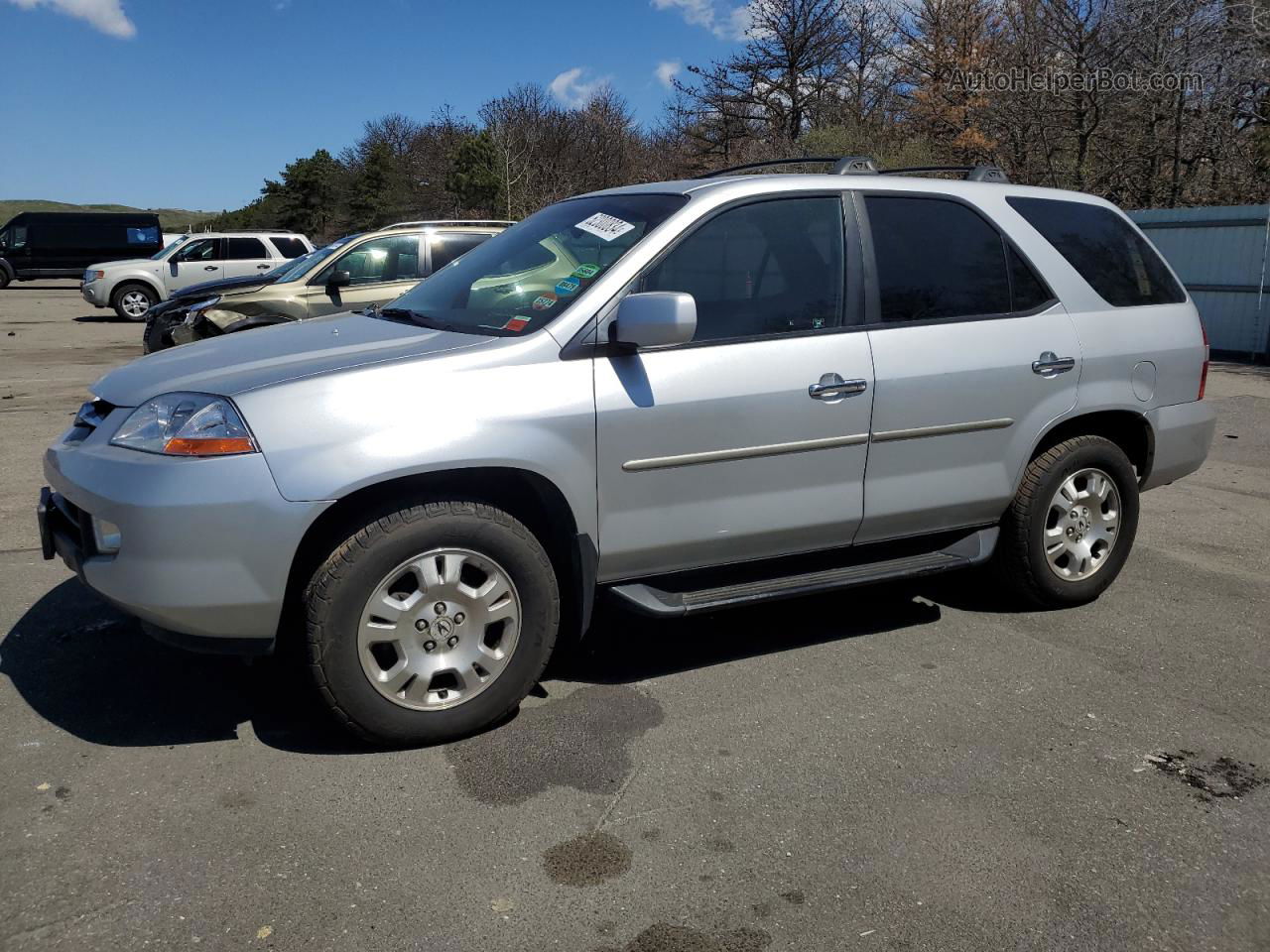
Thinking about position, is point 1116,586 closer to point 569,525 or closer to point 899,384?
point 899,384

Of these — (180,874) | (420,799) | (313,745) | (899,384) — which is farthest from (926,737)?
(180,874)

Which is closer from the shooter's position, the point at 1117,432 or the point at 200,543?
the point at 200,543

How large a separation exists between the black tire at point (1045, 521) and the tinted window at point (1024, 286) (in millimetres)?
631

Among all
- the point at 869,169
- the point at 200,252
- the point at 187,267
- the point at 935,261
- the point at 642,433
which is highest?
the point at 200,252

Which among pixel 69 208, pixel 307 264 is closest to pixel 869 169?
pixel 307 264

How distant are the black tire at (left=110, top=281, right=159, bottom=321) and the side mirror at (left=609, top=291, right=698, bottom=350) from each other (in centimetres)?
2016

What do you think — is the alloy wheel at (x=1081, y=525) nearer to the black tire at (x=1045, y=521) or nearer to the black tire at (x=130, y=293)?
the black tire at (x=1045, y=521)

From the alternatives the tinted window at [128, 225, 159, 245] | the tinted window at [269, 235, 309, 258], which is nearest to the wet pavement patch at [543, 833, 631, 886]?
the tinted window at [269, 235, 309, 258]

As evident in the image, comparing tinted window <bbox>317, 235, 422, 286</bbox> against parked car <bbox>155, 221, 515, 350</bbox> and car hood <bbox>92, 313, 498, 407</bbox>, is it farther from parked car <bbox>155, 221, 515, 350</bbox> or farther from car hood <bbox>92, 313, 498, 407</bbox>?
car hood <bbox>92, 313, 498, 407</bbox>

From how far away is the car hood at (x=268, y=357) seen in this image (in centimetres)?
344

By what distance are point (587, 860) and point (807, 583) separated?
4.90 ft

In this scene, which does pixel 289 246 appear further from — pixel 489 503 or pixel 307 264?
pixel 489 503

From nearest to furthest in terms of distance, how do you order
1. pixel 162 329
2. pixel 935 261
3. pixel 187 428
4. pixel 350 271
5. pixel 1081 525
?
pixel 187 428, pixel 935 261, pixel 1081 525, pixel 350 271, pixel 162 329

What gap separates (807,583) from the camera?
404cm
